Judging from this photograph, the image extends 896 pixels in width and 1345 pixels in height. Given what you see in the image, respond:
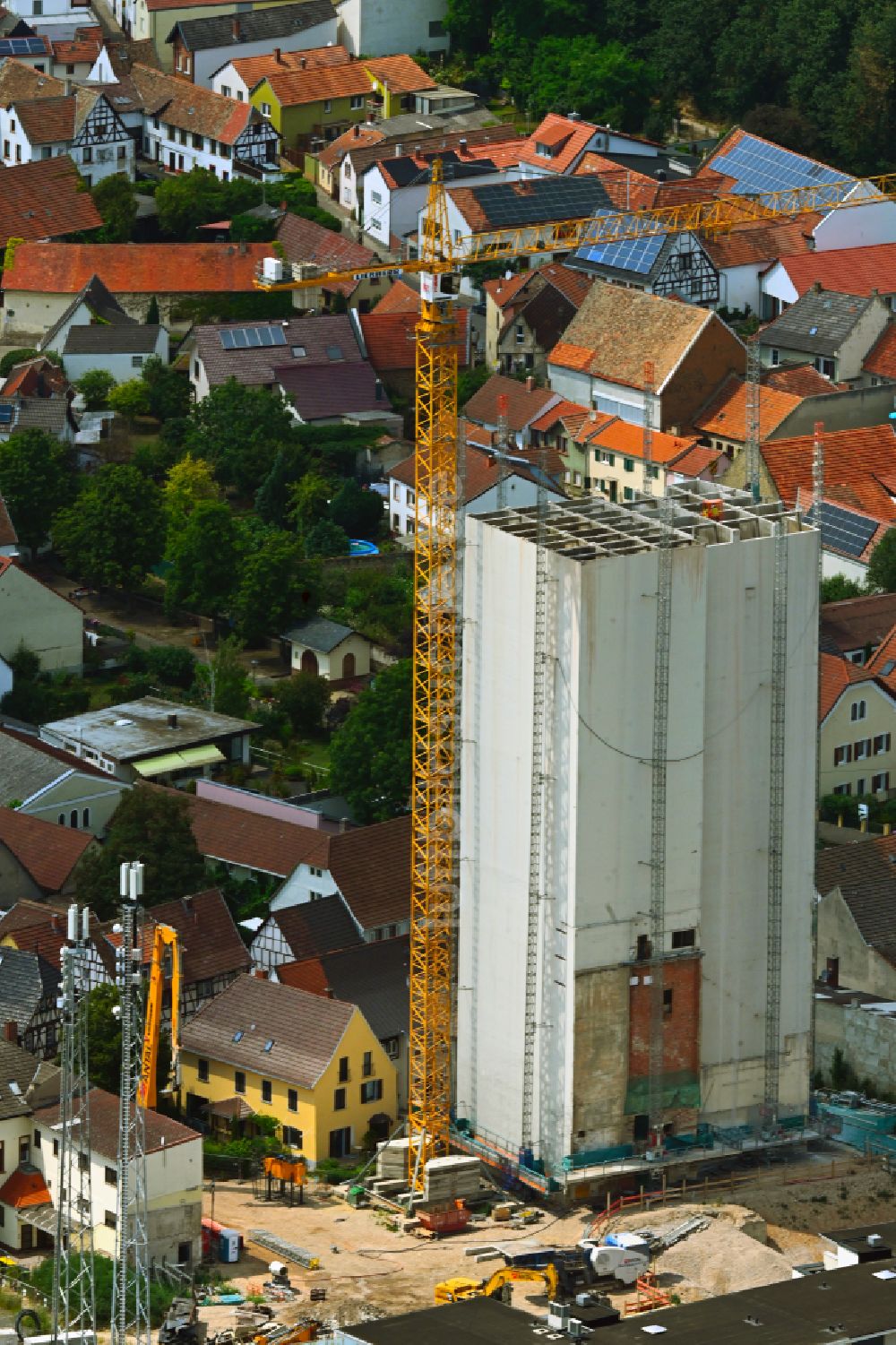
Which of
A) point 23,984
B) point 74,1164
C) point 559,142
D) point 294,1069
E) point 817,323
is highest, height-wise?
point 559,142

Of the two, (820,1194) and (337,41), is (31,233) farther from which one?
(820,1194)

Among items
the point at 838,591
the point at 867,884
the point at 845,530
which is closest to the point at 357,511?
the point at 845,530

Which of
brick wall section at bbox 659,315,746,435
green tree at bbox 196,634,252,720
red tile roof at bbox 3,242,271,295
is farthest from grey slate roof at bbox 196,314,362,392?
green tree at bbox 196,634,252,720

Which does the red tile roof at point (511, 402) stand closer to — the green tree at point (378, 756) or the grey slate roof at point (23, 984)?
the green tree at point (378, 756)

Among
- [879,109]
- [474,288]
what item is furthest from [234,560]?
[879,109]

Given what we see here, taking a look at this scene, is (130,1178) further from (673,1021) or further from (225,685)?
(225,685)

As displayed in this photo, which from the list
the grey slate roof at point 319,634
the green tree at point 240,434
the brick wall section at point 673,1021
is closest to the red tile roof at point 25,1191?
the brick wall section at point 673,1021

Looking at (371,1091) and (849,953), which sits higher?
(849,953)
